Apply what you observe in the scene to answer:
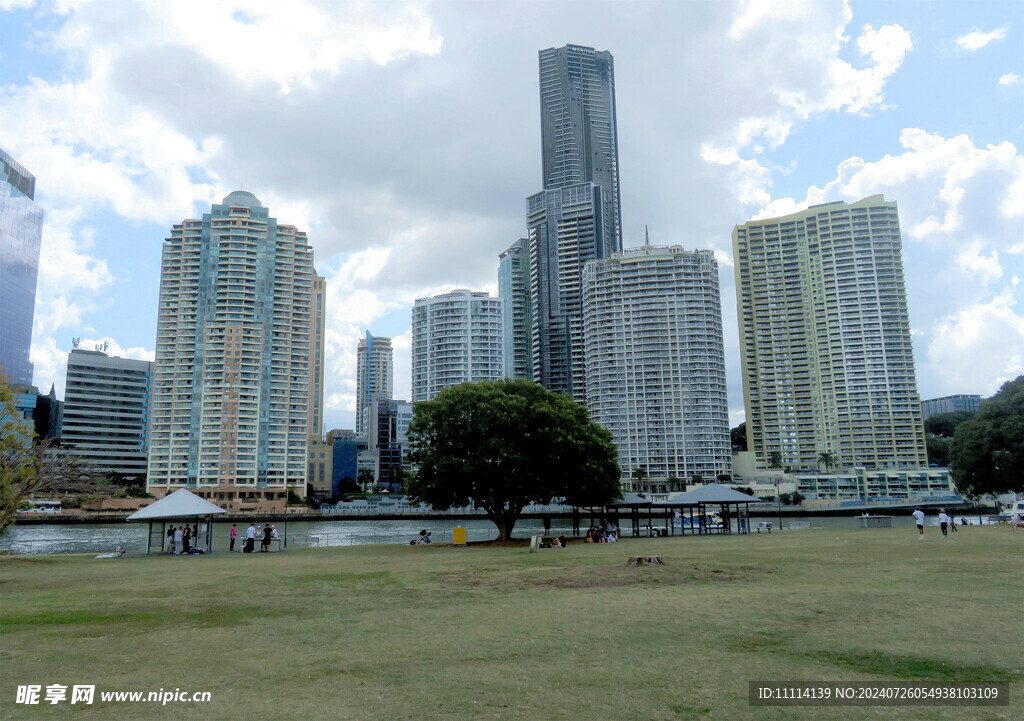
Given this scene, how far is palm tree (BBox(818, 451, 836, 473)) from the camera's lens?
484 ft

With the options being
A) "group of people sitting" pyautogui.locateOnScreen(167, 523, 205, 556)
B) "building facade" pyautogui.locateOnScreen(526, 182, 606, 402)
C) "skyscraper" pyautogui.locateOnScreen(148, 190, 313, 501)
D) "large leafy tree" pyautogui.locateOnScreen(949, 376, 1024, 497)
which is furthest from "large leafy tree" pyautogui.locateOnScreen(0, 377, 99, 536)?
"building facade" pyautogui.locateOnScreen(526, 182, 606, 402)

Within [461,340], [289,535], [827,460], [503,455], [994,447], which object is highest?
[461,340]

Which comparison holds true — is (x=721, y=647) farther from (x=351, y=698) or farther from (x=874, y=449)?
(x=874, y=449)

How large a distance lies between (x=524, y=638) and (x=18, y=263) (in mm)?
222945

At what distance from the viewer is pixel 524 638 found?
11234 millimetres

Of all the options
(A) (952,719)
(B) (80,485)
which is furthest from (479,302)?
(A) (952,719)

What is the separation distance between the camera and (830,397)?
153375mm

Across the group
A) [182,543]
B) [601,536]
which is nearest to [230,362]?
[182,543]

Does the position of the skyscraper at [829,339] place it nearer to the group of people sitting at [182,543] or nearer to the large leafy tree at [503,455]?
the large leafy tree at [503,455]

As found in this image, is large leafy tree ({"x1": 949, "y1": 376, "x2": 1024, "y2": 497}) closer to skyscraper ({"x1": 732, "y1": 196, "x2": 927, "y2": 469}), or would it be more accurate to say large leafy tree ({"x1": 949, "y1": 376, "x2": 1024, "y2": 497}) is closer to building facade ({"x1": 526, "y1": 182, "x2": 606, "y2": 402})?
skyscraper ({"x1": 732, "y1": 196, "x2": 927, "y2": 469})

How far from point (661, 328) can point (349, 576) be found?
13793 cm

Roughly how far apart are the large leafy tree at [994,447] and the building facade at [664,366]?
96337 mm

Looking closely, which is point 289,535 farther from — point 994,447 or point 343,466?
point 343,466

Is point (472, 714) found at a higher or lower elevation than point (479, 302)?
lower
